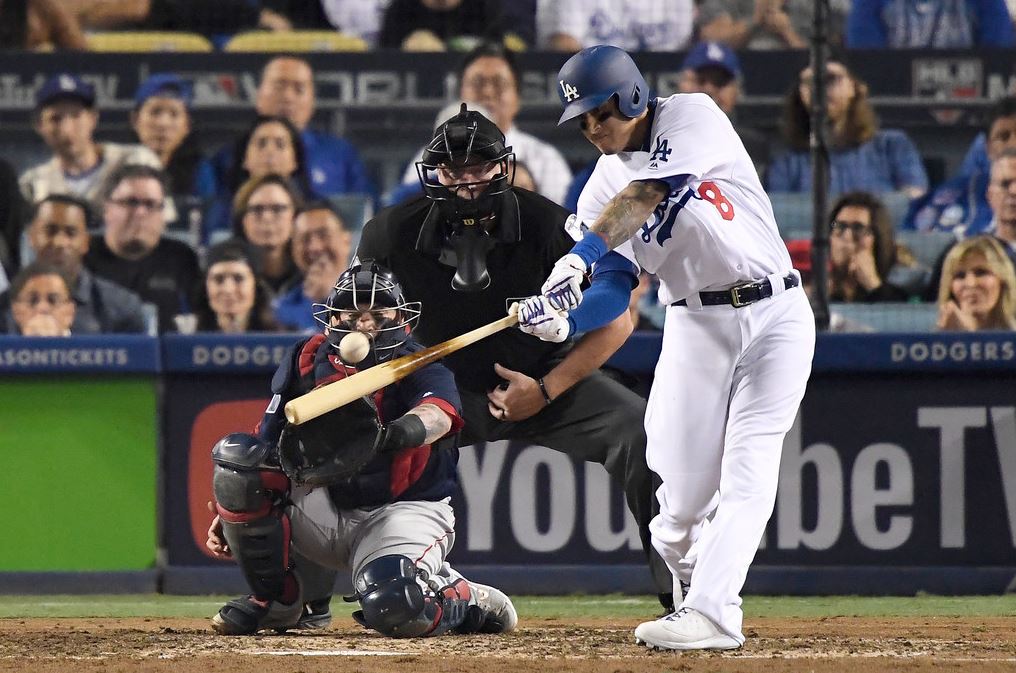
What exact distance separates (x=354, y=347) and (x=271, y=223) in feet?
13.0

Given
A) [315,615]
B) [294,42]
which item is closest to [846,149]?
[294,42]

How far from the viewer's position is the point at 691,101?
4215 mm

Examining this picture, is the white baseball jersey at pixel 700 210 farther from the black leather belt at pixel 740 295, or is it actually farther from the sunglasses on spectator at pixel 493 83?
the sunglasses on spectator at pixel 493 83

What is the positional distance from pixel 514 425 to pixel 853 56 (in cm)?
438

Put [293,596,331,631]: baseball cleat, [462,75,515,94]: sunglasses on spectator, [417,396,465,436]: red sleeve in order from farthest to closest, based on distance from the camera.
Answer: [462,75,515,94]: sunglasses on spectator → [293,596,331,631]: baseball cleat → [417,396,465,436]: red sleeve

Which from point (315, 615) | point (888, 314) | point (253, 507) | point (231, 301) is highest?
point (231, 301)

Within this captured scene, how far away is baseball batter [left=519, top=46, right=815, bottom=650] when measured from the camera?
4031mm

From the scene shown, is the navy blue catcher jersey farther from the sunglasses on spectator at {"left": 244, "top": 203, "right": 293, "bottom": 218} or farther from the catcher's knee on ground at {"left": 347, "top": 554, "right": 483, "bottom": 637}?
the sunglasses on spectator at {"left": 244, "top": 203, "right": 293, "bottom": 218}

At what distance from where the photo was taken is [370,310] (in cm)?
433

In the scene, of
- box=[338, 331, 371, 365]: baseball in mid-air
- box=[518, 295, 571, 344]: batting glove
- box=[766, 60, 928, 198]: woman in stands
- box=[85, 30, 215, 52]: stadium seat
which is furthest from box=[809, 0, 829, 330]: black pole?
box=[85, 30, 215, 52]: stadium seat

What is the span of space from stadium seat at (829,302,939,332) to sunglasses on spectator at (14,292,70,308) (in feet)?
12.3

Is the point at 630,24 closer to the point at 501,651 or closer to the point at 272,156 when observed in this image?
the point at 272,156

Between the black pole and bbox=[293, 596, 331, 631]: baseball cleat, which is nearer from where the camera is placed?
bbox=[293, 596, 331, 631]: baseball cleat

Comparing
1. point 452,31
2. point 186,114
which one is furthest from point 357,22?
point 186,114
